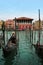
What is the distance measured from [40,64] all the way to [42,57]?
8.24 ft

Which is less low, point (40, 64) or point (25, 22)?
point (25, 22)

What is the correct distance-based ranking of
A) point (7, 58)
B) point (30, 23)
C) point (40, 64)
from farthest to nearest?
point (30, 23), point (7, 58), point (40, 64)

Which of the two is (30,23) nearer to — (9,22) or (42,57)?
(9,22)

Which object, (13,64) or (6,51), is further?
(6,51)

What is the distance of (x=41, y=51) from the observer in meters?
16.5

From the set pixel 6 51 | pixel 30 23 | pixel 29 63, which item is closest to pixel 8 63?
pixel 29 63

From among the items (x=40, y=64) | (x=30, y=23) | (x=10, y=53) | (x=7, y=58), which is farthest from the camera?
(x=30, y=23)

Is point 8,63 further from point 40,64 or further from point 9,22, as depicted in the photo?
point 9,22

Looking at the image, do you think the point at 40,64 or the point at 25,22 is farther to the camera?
the point at 25,22

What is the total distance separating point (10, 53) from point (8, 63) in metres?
3.12

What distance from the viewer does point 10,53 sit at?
17.1 m

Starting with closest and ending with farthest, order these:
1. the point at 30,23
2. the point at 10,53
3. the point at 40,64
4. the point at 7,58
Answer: the point at 40,64 → the point at 7,58 → the point at 10,53 → the point at 30,23

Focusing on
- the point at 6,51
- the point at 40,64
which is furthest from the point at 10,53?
the point at 40,64

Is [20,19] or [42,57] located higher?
[20,19]
